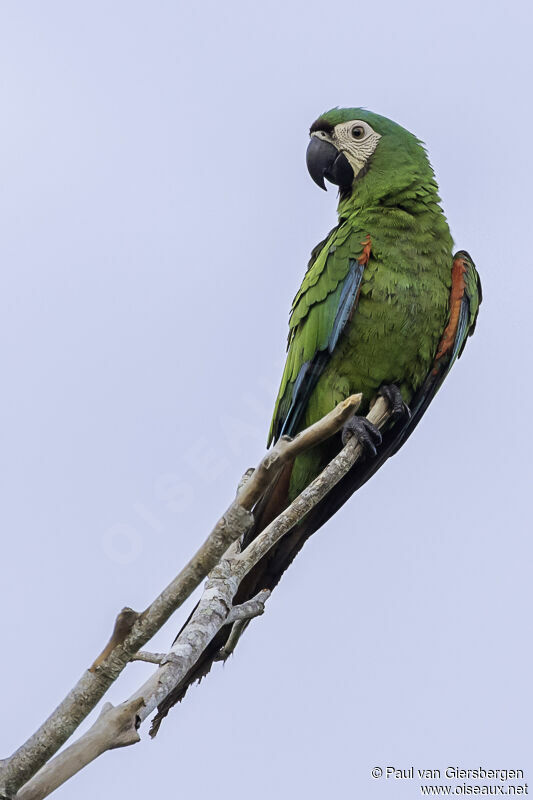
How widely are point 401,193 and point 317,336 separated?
1.06 meters

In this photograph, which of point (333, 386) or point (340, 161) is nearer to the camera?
point (333, 386)

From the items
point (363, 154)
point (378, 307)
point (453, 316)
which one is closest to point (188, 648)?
point (378, 307)

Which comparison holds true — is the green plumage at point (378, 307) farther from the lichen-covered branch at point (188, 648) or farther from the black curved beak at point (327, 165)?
the lichen-covered branch at point (188, 648)

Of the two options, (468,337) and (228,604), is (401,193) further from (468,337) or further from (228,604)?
(228,604)

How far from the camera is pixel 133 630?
3059 millimetres

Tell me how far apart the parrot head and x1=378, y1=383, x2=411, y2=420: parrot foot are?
118 centimetres

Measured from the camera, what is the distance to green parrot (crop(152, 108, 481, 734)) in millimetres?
4934

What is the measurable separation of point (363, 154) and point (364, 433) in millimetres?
1969

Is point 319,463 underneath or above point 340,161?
underneath

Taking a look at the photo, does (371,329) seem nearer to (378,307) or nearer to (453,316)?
(378,307)

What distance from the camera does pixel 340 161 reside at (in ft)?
18.7

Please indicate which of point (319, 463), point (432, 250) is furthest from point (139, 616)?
point (432, 250)

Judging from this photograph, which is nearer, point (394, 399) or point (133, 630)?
point (133, 630)

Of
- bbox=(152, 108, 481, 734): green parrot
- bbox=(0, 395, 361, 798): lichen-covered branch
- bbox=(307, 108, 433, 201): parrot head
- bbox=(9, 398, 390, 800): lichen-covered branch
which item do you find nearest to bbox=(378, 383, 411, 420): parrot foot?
bbox=(152, 108, 481, 734): green parrot
